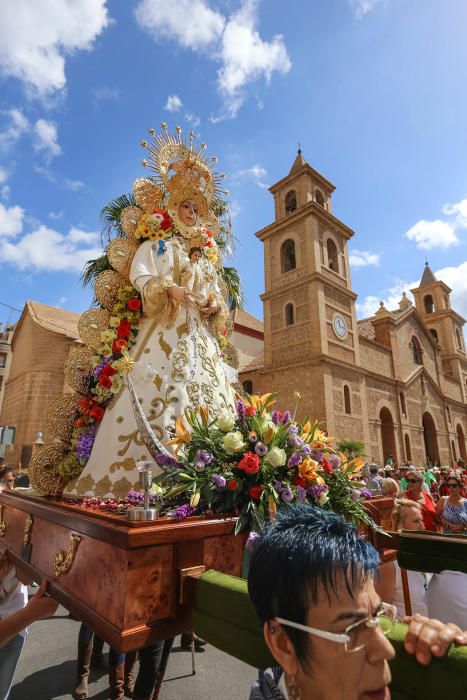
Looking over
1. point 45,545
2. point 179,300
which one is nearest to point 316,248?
point 179,300

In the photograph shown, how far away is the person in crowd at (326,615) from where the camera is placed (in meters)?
0.88

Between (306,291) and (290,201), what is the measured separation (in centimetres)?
644

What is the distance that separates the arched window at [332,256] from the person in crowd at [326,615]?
75.0ft

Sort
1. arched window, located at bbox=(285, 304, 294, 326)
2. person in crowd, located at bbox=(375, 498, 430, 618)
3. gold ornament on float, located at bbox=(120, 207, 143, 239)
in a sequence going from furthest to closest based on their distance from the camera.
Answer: arched window, located at bbox=(285, 304, 294, 326) < gold ornament on float, located at bbox=(120, 207, 143, 239) < person in crowd, located at bbox=(375, 498, 430, 618)

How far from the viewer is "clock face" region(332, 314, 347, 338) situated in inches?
824

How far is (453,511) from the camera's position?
5.12 metres

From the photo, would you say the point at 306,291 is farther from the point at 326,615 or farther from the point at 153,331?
the point at 326,615

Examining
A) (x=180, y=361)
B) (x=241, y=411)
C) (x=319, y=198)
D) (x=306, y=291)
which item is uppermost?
(x=319, y=198)

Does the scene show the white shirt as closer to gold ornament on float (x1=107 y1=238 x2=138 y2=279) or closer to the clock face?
gold ornament on float (x1=107 y1=238 x2=138 y2=279)

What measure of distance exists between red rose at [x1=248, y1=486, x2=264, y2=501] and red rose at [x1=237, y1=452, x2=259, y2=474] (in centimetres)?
8

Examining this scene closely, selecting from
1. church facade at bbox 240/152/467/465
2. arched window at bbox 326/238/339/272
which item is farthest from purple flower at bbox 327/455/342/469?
arched window at bbox 326/238/339/272

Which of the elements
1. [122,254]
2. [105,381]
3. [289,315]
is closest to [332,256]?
[289,315]

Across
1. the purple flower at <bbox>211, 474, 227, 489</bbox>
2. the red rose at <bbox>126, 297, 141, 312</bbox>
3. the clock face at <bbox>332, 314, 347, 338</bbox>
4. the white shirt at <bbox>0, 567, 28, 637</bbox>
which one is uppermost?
the clock face at <bbox>332, 314, 347, 338</bbox>

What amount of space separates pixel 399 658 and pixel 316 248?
70.6ft
